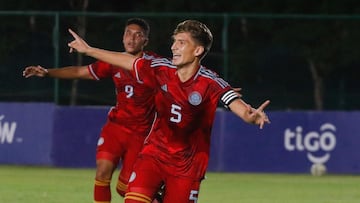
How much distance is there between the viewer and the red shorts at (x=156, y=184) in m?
9.91

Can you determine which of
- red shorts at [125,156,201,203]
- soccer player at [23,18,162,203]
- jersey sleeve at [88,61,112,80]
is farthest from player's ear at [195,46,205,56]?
jersey sleeve at [88,61,112,80]

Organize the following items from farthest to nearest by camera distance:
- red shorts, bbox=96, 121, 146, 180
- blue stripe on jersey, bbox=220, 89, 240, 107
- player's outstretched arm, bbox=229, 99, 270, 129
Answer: red shorts, bbox=96, 121, 146, 180 < blue stripe on jersey, bbox=220, 89, 240, 107 < player's outstretched arm, bbox=229, 99, 270, 129

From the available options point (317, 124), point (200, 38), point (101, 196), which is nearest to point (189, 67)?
point (200, 38)

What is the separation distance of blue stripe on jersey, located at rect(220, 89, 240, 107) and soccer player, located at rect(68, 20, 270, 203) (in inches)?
0.4

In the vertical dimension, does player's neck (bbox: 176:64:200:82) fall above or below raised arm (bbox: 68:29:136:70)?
below

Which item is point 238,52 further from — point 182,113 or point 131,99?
point 182,113

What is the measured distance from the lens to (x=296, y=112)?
20125 millimetres

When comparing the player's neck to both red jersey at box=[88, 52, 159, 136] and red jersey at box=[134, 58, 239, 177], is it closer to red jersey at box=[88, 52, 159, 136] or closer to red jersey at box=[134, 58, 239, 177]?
red jersey at box=[134, 58, 239, 177]

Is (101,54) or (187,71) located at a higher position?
(101,54)

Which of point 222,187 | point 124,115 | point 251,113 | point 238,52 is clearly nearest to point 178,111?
point 251,113

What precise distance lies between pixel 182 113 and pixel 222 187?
7700 mm

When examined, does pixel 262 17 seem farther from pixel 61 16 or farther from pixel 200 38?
pixel 200 38

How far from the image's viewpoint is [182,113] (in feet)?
32.7

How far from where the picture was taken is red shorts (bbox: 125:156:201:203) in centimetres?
991
